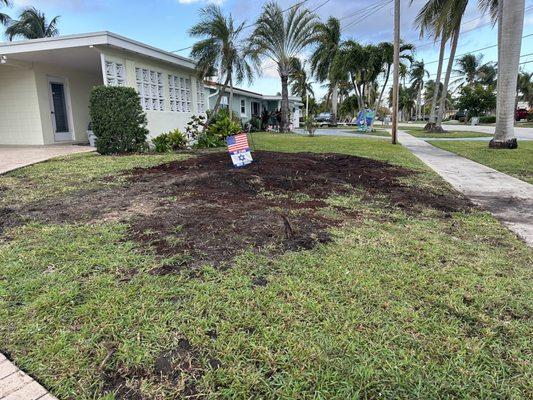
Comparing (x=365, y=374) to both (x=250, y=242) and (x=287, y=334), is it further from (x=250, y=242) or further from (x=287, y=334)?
(x=250, y=242)

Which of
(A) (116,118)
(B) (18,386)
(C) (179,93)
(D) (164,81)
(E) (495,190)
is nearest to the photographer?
(B) (18,386)

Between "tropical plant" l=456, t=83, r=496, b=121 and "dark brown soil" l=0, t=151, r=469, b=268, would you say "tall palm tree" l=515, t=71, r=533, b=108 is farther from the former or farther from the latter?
"dark brown soil" l=0, t=151, r=469, b=268

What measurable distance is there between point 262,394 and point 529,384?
51.3 inches

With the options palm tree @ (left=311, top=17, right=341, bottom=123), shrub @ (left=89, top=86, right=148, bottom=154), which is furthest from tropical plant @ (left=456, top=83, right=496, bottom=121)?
shrub @ (left=89, top=86, right=148, bottom=154)

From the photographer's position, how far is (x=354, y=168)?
7855 mm

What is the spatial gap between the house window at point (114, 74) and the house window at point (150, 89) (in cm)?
75

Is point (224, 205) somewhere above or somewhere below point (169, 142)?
below

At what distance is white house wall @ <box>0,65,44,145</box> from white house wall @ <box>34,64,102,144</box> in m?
0.21

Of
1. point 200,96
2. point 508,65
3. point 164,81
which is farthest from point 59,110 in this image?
point 508,65

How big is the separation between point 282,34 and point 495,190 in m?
18.4

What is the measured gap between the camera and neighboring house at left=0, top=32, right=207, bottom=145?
1077cm

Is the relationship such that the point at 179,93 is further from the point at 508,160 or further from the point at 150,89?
the point at 508,160

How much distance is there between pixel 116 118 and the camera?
31.6 feet

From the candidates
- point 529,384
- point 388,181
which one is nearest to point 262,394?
point 529,384
